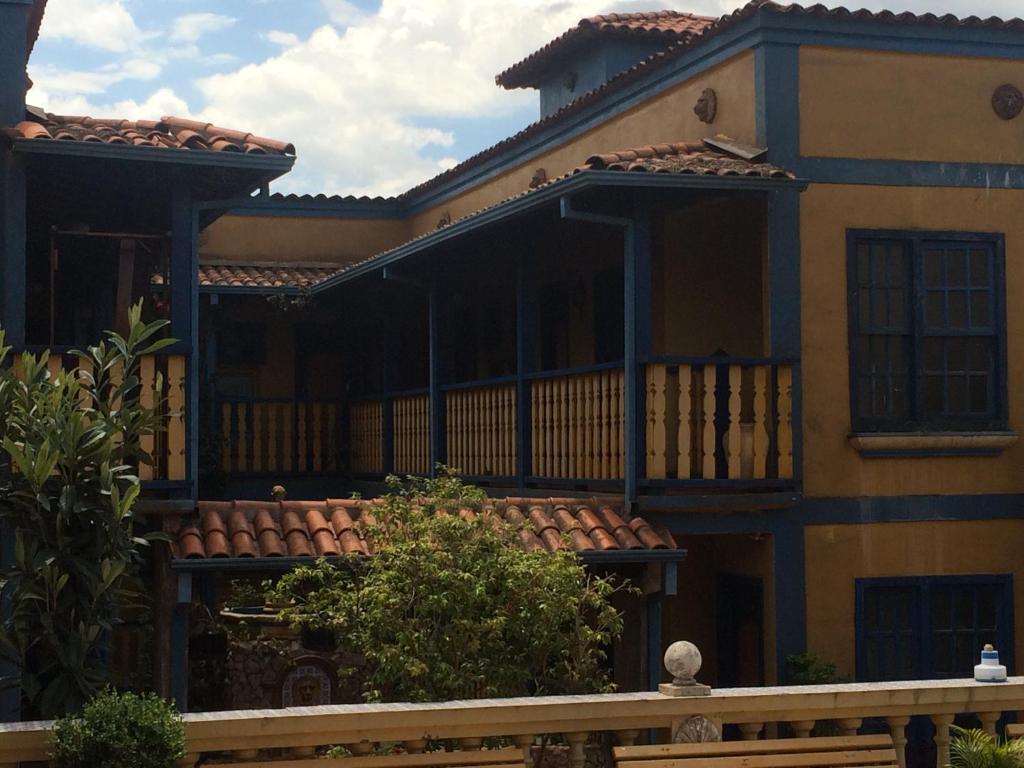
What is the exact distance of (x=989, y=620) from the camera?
43.2 feet

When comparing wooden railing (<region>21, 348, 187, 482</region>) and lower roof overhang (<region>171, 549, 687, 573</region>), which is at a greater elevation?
wooden railing (<region>21, 348, 187, 482</region>)

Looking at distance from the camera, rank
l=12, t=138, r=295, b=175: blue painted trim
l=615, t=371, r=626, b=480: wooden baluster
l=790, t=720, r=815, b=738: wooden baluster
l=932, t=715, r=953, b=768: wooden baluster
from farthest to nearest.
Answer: l=615, t=371, r=626, b=480: wooden baluster → l=12, t=138, r=295, b=175: blue painted trim → l=932, t=715, r=953, b=768: wooden baluster → l=790, t=720, r=815, b=738: wooden baluster

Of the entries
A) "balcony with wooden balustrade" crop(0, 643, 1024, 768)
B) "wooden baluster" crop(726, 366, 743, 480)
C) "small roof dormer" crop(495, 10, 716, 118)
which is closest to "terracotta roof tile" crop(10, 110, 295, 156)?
"wooden baluster" crop(726, 366, 743, 480)

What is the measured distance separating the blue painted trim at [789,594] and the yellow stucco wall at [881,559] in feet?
0.25

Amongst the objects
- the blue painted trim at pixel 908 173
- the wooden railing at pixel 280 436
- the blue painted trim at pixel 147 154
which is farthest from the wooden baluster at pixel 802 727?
the wooden railing at pixel 280 436

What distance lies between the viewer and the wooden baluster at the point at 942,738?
323 inches

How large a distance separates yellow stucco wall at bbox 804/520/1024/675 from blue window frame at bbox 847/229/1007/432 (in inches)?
33.1

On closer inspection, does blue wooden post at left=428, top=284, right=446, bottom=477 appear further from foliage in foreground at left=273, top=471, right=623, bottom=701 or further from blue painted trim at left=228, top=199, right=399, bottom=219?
foliage in foreground at left=273, top=471, right=623, bottom=701

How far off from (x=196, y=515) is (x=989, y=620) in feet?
21.4

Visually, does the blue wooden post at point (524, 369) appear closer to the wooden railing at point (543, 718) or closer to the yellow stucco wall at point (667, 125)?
the yellow stucco wall at point (667, 125)

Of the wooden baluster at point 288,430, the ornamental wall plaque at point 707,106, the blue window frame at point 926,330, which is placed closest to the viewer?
the blue window frame at point 926,330

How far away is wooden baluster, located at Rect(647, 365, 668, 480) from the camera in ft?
39.9

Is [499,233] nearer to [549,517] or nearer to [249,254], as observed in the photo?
[549,517]

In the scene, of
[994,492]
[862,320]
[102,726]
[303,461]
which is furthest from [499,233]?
[102,726]
